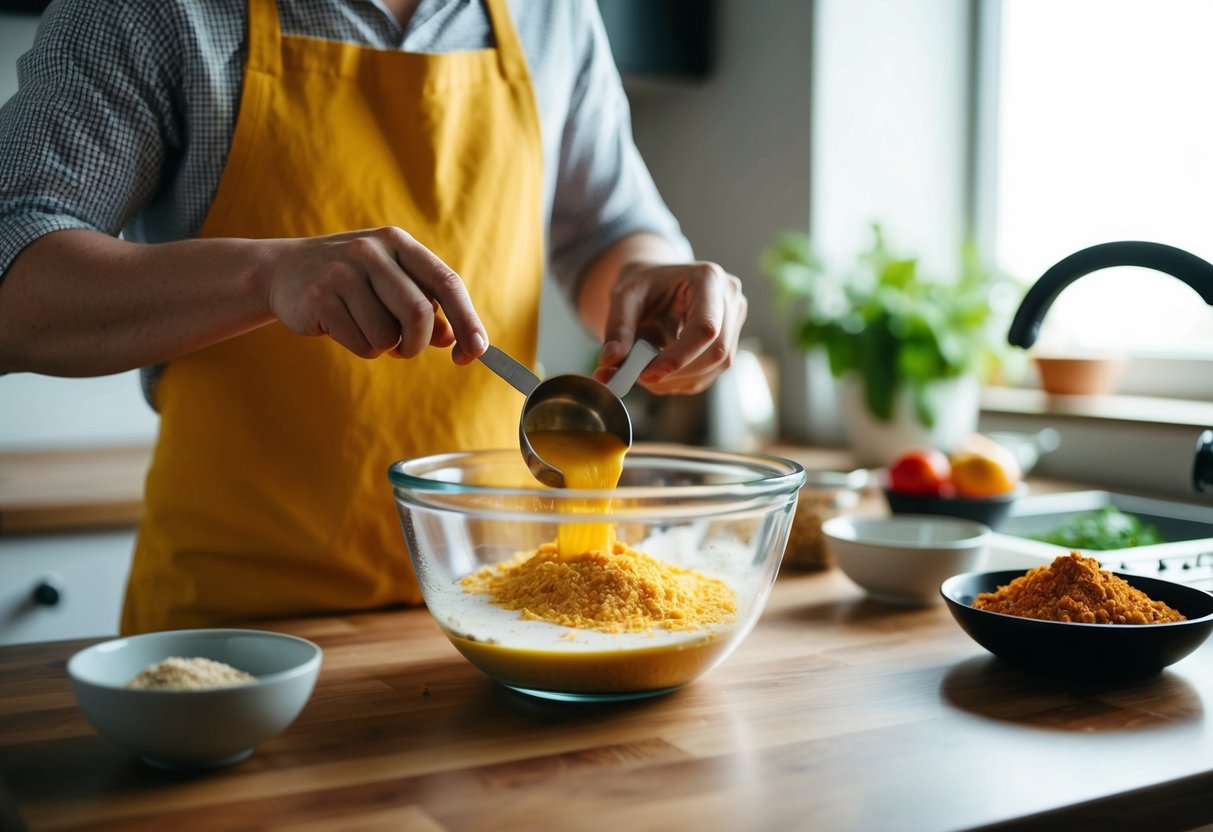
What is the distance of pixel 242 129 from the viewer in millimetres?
1014

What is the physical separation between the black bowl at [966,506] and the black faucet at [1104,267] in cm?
57

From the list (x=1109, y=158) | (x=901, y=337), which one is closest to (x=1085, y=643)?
(x=901, y=337)

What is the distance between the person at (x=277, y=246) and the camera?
0.90 meters

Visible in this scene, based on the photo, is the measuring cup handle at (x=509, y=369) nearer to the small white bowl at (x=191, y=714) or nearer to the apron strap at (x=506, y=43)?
the small white bowl at (x=191, y=714)

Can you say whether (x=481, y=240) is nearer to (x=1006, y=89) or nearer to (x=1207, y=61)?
(x=1207, y=61)

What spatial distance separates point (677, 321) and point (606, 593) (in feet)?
1.34

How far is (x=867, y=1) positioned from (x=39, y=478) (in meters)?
1.95

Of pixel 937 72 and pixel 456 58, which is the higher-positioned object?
pixel 937 72

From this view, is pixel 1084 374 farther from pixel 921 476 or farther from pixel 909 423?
pixel 921 476

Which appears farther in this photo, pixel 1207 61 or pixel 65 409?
pixel 65 409

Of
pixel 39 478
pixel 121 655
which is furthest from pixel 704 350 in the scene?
pixel 39 478

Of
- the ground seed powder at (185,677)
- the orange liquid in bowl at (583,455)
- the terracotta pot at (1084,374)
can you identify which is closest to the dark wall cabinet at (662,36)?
the terracotta pot at (1084,374)

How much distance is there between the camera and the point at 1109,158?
2.23 metres

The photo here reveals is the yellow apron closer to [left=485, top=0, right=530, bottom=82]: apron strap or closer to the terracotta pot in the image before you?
[left=485, top=0, right=530, bottom=82]: apron strap
